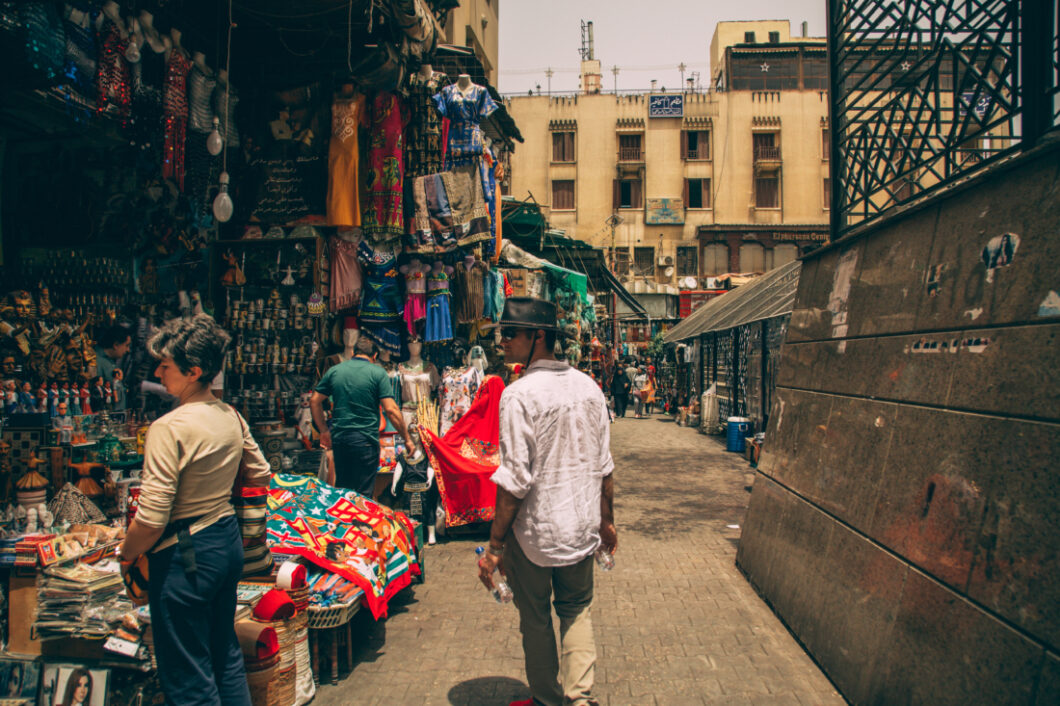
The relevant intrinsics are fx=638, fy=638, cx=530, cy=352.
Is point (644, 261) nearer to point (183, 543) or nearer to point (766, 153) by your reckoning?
point (766, 153)

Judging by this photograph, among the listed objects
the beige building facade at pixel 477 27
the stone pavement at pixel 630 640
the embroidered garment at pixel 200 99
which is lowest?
the stone pavement at pixel 630 640

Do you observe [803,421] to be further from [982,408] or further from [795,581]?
[982,408]

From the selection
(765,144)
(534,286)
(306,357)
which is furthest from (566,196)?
(306,357)

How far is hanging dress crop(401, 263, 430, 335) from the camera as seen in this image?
7.79 m

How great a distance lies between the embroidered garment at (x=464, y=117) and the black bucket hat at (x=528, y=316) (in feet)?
17.0

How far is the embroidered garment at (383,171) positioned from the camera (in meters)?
7.35

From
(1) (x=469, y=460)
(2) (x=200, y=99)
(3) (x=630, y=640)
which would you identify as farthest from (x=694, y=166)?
(3) (x=630, y=640)

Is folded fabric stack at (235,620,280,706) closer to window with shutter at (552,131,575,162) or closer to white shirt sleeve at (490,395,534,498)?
white shirt sleeve at (490,395,534,498)

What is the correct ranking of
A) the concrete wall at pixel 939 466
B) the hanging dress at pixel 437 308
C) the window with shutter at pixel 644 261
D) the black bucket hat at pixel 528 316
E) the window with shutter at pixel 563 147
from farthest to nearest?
1. the window with shutter at pixel 563 147
2. the window with shutter at pixel 644 261
3. the hanging dress at pixel 437 308
4. the black bucket hat at pixel 528 316
5. the concrete wall at pixel 939 466

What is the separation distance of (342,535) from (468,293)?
491cm

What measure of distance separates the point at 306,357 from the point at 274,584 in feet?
13.7

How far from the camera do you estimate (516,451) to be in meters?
3.01

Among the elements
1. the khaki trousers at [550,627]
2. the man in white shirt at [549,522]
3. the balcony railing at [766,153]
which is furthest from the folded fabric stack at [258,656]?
the balcony railing at [766,153]

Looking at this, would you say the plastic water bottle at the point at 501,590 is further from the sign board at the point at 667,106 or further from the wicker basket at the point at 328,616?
the sign board at the point at 667,106
